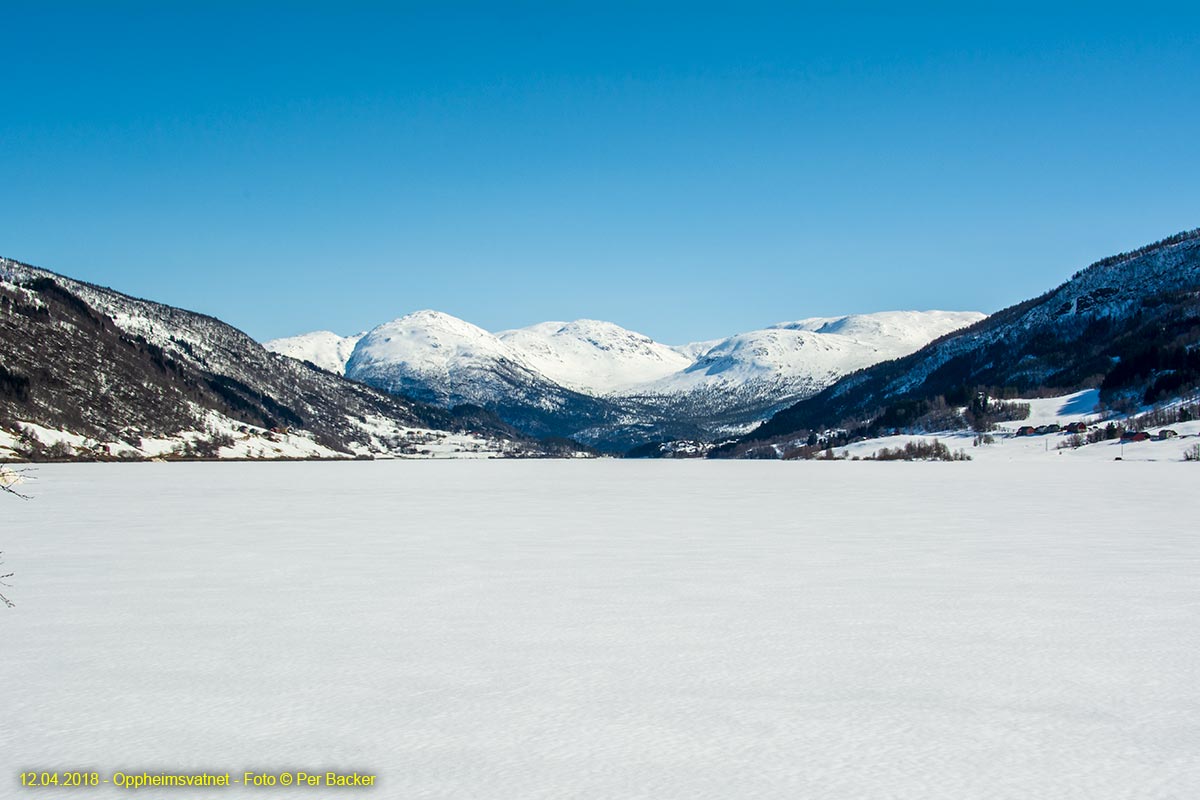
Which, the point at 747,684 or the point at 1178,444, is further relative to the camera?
the point at 1178,444

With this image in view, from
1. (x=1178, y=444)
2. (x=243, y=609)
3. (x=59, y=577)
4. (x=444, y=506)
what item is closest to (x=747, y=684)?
(x=243, y=609)

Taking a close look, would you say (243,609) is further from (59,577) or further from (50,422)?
(50,422)

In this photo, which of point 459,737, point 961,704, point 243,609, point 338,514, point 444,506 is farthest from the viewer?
point 444,506

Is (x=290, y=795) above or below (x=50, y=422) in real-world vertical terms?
below

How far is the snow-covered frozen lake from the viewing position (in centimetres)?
988

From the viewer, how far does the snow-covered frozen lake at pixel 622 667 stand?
32.4 feet

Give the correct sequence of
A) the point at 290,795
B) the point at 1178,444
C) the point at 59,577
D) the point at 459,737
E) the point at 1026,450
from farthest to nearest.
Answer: the point at 1026,450 → the point at 1178,444 → the point at 59,577 → the point at 459,737 → the point at 290,795

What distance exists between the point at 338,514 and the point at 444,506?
891 cm

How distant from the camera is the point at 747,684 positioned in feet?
43.0

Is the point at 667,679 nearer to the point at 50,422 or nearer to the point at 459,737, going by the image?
the point at 459,737

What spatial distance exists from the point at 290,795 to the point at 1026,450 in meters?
200

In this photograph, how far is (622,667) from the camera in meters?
14.0

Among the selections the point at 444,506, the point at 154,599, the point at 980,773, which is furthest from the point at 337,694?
the point at 444,506

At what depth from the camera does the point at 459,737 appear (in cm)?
1078
